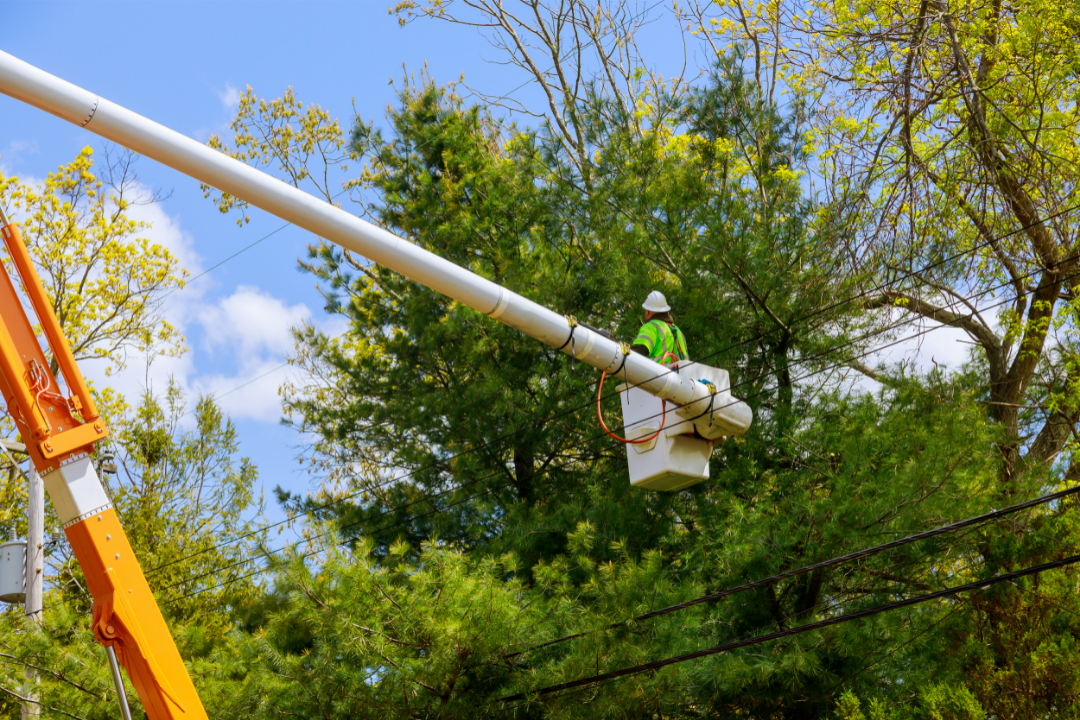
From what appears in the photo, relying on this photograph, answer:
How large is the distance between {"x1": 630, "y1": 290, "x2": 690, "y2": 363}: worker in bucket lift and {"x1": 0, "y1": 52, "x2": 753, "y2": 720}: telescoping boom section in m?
0.34

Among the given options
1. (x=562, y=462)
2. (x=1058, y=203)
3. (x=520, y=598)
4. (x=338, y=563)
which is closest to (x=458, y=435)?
(x=562, y=462)

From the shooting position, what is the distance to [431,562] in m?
8.64

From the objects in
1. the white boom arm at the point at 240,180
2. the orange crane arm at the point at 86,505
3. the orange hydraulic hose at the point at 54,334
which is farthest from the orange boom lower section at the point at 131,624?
the white boom arm at the point at 240,180

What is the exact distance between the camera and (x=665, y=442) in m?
7.59

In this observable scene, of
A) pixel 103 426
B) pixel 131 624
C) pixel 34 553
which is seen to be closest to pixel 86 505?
pixel 103 426

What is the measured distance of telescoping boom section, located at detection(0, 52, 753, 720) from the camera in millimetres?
5488

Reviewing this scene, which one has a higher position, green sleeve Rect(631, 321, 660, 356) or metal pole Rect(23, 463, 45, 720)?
metal pole Rect(23, 463, 45, 720)

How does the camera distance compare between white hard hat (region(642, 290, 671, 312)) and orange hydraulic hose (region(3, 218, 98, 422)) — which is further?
white hard hat (region(642, 290, 671, 312))

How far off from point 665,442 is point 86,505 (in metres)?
4.08

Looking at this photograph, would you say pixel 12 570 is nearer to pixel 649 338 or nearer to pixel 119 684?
pixel 119 684

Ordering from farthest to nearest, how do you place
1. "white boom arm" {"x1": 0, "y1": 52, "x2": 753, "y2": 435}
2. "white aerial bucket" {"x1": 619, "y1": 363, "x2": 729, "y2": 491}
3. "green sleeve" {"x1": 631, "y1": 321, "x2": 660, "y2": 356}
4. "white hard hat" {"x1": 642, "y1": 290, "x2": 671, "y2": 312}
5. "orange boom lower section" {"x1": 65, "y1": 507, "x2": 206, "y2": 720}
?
"white hard hat" {"x1": 642, "y1": 290, "x2": 671, "y2": 312} < "green sleeve" {"x1": 631, "y1": 321, "x2": 660, "y2": 356} < "white aerial bucket" {"x1": 619, "y1": 363, "x2": 729, "y2": 491} < "orange boom lower section" {"x1": 65, "y1": 507, "x2": 206, "y2": 720} < "white boom arm" {"x1": 0, "y1": 52, "x2": 753, "y2": 435}

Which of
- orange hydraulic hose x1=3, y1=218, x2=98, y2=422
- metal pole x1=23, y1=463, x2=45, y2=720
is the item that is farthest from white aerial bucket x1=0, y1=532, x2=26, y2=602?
orange hydraulic hose x1=3, y1=218, x2=98, y2=422

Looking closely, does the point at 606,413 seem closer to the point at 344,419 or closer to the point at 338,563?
the point at 344,419

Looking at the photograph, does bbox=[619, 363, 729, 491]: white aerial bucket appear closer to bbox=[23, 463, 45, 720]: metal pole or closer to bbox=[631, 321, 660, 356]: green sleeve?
bbox=[631, 321, 660, 356]: green sleeve
